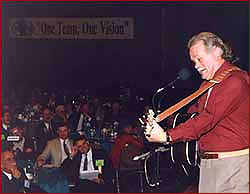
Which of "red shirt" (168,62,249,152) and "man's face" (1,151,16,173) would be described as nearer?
"red shirt" (168,62,249,152)

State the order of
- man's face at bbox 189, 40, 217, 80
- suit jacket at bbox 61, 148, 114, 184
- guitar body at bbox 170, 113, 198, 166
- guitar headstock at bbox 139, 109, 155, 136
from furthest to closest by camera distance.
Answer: suit jacket at bbox 61, 148, 114, 184 < guitar body at bbox 170, 113, 198, 166 < man's face at bbox 189, 40, 217, 80 < guitar headstock at bbox 139, 109, 155, 136

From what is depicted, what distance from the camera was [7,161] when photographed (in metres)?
5.49

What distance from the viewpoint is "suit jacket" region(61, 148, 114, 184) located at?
19.6ft

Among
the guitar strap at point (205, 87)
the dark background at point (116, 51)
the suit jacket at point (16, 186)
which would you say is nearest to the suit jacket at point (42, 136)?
the suit jacket at point (16, 186)

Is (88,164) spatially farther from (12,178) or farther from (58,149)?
(12,178)

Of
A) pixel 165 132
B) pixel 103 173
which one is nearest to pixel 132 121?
pixel 103 173

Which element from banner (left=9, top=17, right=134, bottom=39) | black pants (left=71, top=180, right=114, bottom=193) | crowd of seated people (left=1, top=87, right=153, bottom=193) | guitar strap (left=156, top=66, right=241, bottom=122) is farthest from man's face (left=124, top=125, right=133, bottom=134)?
banner (left=9, top=17, right=134, bottom=39)

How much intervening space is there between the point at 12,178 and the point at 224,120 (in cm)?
254

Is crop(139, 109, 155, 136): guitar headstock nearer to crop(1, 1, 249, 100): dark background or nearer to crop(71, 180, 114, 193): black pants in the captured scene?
crop(71, 180, 114, 193): black pants

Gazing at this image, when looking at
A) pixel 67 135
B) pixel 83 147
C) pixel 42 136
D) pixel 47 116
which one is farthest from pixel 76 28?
pixel 83 147

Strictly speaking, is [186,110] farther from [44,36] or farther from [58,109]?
[44,36]

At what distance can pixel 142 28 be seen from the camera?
34.6 feet

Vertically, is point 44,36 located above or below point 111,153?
above

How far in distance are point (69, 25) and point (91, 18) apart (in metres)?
0.34
